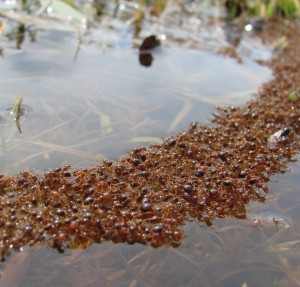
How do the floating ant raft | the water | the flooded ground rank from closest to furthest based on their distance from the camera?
the flooded ground, the floating ant raft, the water

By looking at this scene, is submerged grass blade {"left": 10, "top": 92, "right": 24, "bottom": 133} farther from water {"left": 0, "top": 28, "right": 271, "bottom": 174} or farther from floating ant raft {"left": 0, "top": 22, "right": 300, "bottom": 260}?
floating ant raft {"left": 0, "top": 22, "right": 300, "bottom": 260}

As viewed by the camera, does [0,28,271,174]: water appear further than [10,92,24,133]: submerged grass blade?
No

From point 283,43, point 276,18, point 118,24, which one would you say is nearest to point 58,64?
point 118,24

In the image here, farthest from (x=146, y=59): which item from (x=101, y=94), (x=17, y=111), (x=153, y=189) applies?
(x=153, y=189)

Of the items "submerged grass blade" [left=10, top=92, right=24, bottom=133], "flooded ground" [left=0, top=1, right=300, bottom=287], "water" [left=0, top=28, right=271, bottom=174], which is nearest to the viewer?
"flooded ground" [left=0, top=1, right=300, bottom=287]

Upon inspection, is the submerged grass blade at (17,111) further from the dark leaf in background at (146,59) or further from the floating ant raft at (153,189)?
the dark leaf in background at (146,59)

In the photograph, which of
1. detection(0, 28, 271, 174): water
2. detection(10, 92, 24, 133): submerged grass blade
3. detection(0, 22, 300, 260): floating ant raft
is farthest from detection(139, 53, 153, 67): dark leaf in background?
detection(10, 92, 24, 133): submerged grass blade

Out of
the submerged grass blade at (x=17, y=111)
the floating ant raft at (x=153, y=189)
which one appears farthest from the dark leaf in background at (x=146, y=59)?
the submerged grass blade at (x=17, y=111)

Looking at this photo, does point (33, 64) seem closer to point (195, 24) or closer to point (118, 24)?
point (118, 24)
